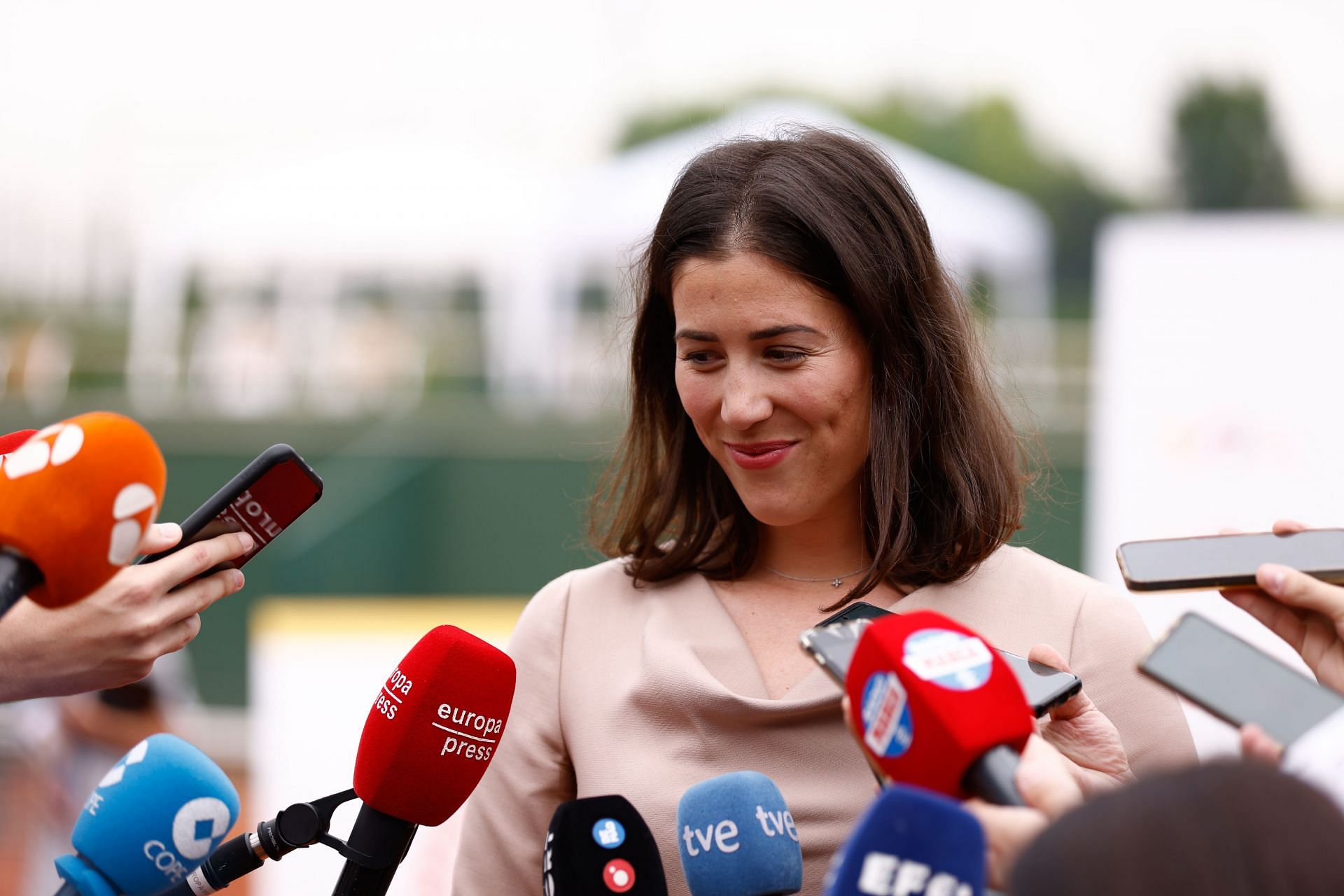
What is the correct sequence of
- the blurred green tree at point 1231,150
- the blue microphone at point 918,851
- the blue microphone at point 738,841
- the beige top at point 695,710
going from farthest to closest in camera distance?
the blurred green tree at point 1231,150
the beige top at point 695,710
the blue microphone at point 738,841
the blue microphone at point 918,851

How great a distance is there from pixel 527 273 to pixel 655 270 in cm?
1239

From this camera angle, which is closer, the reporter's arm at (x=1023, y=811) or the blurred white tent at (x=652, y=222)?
the reporter's arm at (x=1023, y=811)

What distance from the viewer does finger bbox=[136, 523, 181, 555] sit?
5.78ft

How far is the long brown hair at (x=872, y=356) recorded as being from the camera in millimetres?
2094

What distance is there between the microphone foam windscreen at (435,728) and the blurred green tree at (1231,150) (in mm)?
26231

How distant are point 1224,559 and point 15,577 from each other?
1324 mm

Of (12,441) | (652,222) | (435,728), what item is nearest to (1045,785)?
(435,728)

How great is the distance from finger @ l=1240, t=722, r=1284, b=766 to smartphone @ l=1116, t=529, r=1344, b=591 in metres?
0.30

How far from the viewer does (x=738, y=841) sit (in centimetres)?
158

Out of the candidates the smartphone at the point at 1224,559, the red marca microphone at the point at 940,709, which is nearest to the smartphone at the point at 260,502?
A: the red marca microphone at the point at 940,709

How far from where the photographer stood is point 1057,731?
1.83m

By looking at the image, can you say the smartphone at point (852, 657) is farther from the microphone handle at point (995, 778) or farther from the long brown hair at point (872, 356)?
the long brown hair at point (872, 356)

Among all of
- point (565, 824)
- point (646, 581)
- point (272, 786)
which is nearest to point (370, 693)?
point (272, 786)

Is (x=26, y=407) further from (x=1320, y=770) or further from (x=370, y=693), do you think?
(x=1320, y=770)
